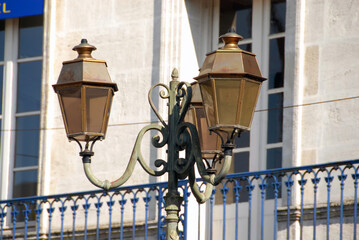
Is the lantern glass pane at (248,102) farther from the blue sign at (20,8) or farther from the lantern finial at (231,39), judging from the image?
the blue sign at (20,8)

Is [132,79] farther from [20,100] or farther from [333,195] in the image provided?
[333,195]

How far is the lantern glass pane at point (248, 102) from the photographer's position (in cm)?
703

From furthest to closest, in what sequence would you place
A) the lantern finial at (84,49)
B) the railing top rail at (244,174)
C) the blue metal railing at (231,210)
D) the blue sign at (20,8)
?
the blue sign at (20,8)
the blue metal railing at (231,210)
the railing top rail at (244,174)
the lantern finial at (84,49)

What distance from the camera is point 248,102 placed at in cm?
708

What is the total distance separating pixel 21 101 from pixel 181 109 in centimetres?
556

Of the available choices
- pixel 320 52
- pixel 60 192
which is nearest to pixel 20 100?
pixel 60 192

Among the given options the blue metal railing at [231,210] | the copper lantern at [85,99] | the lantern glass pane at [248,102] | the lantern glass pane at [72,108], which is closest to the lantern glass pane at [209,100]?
the lantern glass pane at [248,102]

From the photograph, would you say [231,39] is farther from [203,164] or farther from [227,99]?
[203,164]

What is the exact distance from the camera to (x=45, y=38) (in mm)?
12359

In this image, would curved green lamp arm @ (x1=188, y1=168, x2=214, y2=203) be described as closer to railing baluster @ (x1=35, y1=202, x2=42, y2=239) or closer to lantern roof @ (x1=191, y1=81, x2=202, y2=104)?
lantern roof @ (x1=191, y1=81, x2=202, y2=104)

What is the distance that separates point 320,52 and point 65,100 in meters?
3.51

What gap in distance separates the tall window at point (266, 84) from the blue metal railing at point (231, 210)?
23 cm

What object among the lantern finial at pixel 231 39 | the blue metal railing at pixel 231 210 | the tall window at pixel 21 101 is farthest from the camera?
the tall window at pixel 21 101

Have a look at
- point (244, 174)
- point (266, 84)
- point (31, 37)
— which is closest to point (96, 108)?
point (244, 174)
